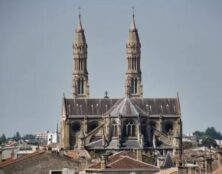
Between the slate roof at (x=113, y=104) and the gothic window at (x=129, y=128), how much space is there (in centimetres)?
349

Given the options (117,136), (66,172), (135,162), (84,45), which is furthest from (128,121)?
(66,172)

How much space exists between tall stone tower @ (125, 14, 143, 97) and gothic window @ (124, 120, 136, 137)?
17.1 meters

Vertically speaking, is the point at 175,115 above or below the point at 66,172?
above

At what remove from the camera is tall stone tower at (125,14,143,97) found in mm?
190625

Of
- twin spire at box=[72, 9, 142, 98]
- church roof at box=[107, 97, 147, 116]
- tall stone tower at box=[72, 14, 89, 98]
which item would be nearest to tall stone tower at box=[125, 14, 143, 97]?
twin spire at box=[72, 9, 142, 98]

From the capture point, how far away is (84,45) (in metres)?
199

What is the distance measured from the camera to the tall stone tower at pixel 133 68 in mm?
190625

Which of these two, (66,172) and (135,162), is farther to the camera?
(135,162)

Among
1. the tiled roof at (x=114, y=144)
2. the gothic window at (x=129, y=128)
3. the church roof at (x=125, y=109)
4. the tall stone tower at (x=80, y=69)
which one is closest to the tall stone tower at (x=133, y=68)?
the tall stone tower at (x=80, y=69)

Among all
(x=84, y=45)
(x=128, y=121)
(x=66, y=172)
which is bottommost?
(x=66, y=172)

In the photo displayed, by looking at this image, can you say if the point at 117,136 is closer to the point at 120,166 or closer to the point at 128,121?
the point at 128,121

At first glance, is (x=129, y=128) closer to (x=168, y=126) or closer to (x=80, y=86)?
(x=168, y=126)

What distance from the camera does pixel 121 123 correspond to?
169 meters

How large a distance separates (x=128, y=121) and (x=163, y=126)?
22.2 ft
